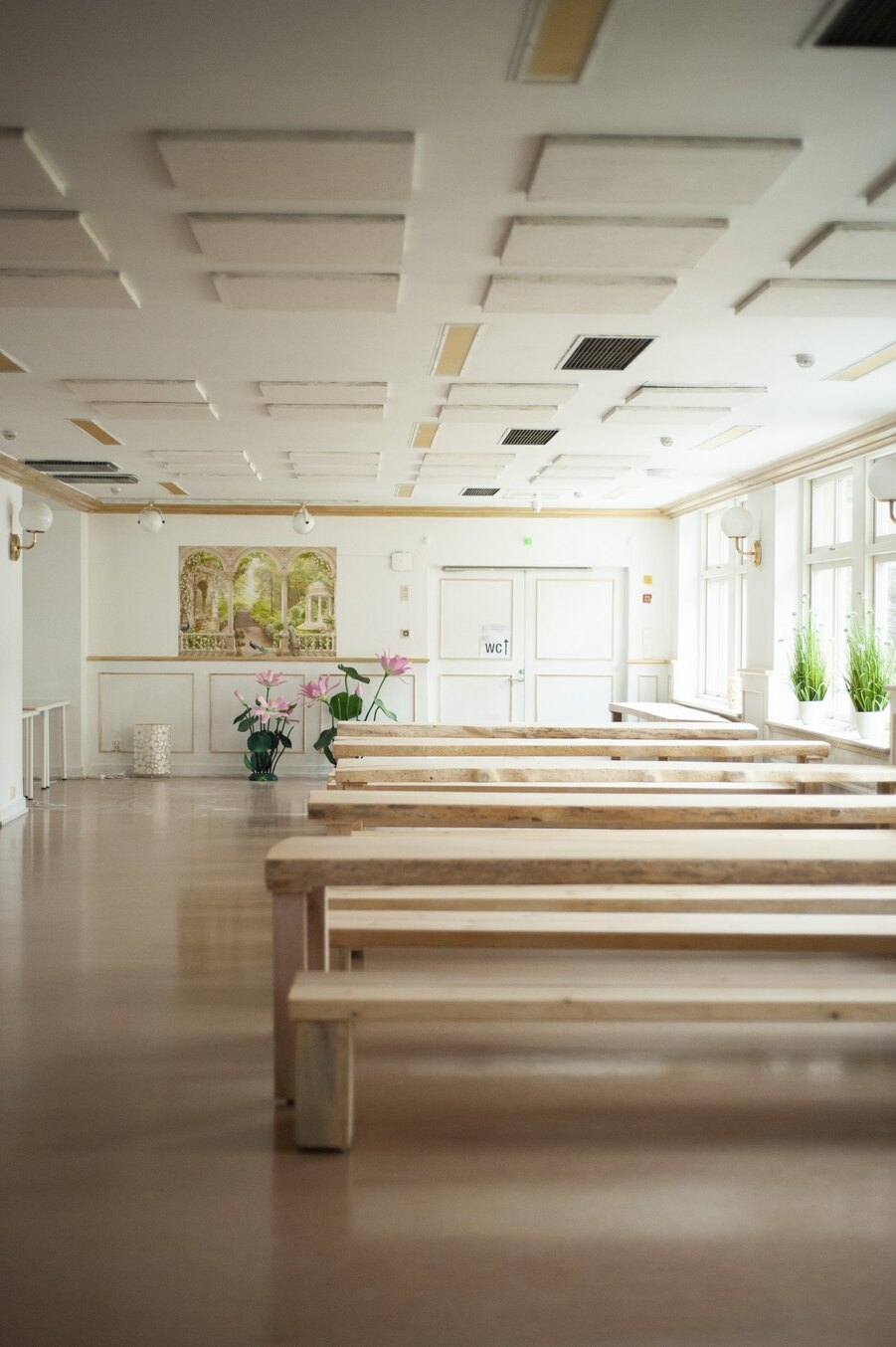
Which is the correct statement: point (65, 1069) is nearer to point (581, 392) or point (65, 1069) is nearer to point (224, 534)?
point (581, 392)

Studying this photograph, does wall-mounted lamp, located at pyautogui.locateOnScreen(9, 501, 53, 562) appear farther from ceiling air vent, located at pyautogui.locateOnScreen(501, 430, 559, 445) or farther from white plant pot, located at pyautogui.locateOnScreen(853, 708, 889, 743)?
white plant pot, located at pyautogui.locateOnScreen(853, 708, 889, 743)

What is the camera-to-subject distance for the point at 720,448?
708 centimetres

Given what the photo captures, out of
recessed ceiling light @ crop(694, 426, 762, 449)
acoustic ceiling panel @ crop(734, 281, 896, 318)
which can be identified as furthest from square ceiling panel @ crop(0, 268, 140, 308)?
recessed ceiling light @ crop(694, 426, 762, 449)

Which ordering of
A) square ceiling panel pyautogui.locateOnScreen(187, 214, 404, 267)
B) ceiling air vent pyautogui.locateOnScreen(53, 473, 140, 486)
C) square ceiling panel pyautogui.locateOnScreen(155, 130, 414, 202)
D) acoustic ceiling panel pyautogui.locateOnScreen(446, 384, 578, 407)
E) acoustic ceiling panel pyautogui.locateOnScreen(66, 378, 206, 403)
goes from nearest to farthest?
square ceiling panel pyautogui.locateOnScreen(155, 130, 414, 202)
square ceiling panel pyautogui.locateOnScreen(187, 214, 404, 267)
acoustic ceiling panel pyautogui.locateOnScreen(66, 378, 206, 403)
acoustic ceiling panel pyautogui.locateOnScreen(446, 384, 578, 407)
ceiling air vent pyautogui.locateOnScreen(53, 473, 140, 486)

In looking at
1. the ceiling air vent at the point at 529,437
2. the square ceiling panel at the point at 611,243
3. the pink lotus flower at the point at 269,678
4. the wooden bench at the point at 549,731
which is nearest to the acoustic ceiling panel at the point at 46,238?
the square ceiling panel at the point at 611,243

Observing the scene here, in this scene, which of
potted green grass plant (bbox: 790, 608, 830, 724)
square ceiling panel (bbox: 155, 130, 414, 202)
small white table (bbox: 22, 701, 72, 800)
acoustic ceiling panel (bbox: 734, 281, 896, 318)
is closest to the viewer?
square ceiling panel (bbox: 155, 130, 414, 202)

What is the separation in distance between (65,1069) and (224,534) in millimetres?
7962

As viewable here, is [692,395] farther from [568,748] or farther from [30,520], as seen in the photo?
[30,520]

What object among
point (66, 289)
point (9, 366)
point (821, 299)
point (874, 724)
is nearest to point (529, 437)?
point (874, 724)

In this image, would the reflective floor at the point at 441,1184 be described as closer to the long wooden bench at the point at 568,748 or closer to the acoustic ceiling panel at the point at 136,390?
the long wooden bench at the point at 568,748

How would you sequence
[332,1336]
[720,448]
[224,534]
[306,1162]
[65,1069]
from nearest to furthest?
[332,1336], [306,1162], [65,1069], [720,448], [224,534]

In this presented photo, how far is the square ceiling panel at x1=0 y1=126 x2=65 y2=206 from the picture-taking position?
8.66 ft

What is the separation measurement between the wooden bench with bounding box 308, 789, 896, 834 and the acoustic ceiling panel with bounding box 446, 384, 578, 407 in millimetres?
2315

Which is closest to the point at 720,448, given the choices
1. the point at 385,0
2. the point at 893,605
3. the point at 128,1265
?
the point at 893,605
